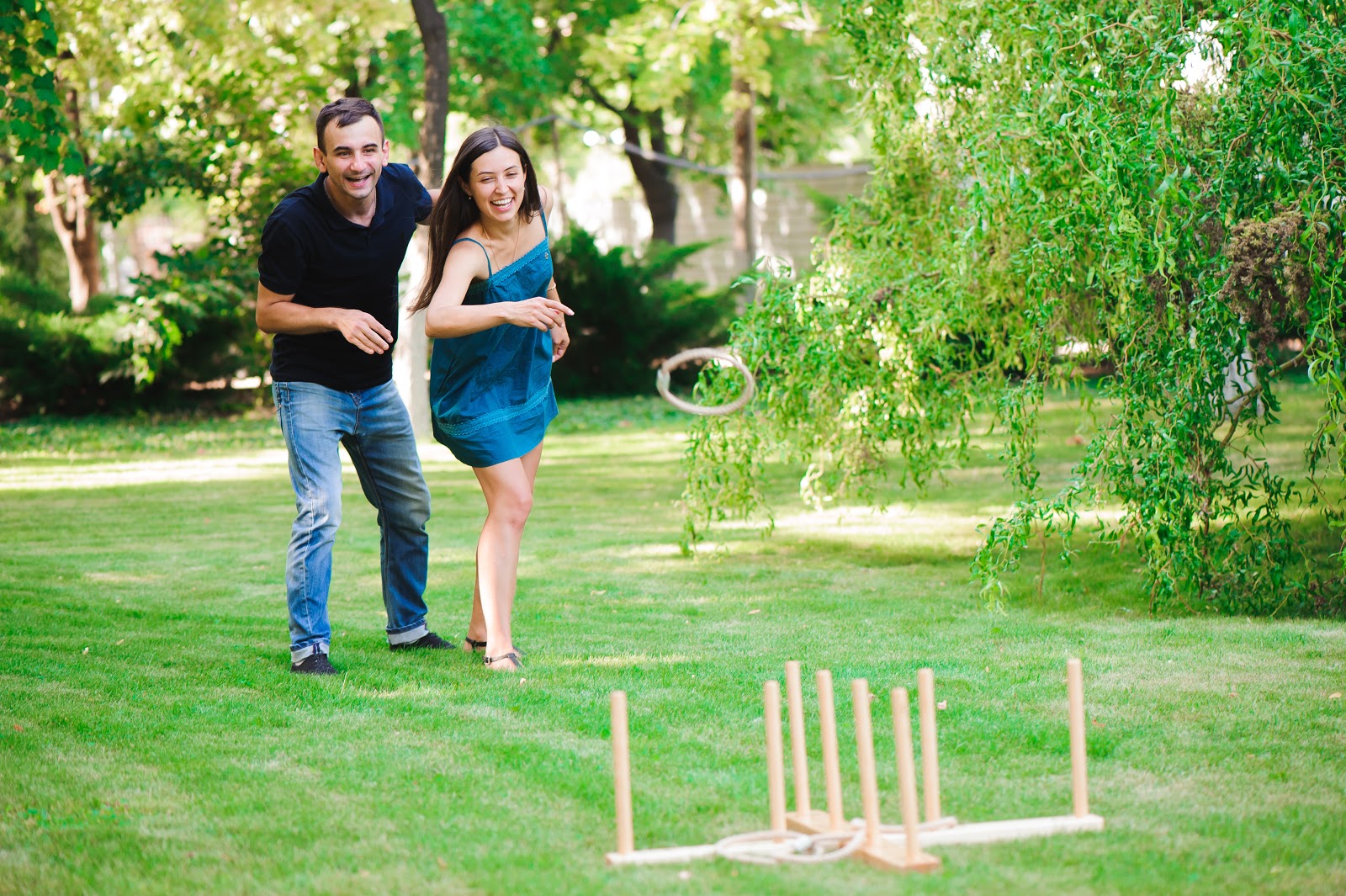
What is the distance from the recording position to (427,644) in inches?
240

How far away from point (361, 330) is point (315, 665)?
4.50 feet

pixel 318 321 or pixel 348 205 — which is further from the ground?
pixel 348 205

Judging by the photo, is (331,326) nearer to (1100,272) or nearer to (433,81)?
(1100,272)

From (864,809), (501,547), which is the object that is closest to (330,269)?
(501,547)

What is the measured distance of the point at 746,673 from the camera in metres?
5.53

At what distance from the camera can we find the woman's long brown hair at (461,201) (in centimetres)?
548

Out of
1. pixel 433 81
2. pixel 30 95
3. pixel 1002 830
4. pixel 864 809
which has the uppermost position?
pixel 433 81

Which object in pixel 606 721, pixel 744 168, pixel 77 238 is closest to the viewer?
pixel 606 721

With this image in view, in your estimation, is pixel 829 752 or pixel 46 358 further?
pixel 46 358

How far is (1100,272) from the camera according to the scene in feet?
20.1

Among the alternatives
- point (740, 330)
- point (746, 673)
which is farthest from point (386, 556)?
point (740, 330)

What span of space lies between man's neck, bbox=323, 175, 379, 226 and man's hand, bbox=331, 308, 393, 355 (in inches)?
16.8

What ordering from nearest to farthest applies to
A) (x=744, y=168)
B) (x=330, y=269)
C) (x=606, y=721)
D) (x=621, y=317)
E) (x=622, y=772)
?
(x=622, y=772), (x=606, y=721), (x=330, y=269), (x=621, y=317), (x=744, y=168)

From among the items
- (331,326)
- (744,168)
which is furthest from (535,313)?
(744,168)
